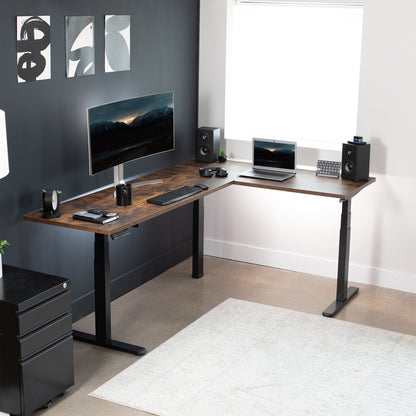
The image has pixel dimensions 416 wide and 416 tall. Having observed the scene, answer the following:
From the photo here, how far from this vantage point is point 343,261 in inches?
191

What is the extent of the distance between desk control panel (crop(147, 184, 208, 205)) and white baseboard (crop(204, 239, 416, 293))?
130 centimetres

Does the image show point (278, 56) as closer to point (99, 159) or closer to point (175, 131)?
point (175, 131)

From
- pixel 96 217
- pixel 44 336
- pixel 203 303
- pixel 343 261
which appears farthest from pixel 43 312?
pixel 343 261

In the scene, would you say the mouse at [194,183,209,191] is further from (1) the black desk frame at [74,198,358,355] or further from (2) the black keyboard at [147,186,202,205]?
(1) the black desk frame at [74,198,358,355]

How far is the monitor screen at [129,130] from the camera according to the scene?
425 centimetres

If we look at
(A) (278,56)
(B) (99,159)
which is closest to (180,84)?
(A) (278,56)

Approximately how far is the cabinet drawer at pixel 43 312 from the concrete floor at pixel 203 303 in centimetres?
48

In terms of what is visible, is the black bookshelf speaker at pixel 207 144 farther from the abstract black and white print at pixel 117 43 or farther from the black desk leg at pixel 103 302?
the black desk leg at pixel 103 302

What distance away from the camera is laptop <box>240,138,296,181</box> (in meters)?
5.02

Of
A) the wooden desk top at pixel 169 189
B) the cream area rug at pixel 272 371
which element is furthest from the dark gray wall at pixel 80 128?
the cream area rug at pixel 272 371

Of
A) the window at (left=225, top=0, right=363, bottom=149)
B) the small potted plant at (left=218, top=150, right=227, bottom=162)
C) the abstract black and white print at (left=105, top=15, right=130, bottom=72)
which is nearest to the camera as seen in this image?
the abstract black and white print at (left=105, top=15, right=130, bottom=72)

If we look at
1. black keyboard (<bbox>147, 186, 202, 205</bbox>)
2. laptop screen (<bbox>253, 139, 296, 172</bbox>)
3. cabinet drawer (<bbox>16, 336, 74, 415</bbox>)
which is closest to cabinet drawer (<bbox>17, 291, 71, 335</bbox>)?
cabinet drawer (<bbox>16, 336, 74, 415</bbox>)

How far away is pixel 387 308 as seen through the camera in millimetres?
4941

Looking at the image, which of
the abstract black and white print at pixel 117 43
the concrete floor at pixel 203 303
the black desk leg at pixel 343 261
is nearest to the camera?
the concrete floor at pixel 203 303
